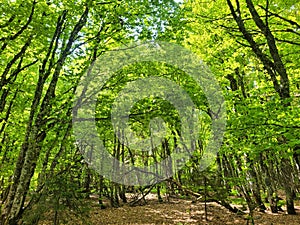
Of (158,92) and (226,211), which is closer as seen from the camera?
(158,92)

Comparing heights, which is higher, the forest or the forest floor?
the forest

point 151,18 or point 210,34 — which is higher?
point 210,34

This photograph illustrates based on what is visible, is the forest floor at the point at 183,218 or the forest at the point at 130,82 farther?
the forest floor at the point at 183,218

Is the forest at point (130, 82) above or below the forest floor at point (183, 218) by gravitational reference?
above

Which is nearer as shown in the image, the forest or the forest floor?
the forest

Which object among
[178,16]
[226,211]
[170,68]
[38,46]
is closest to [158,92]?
[170,68]

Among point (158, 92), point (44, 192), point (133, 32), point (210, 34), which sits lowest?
point (44, 192)

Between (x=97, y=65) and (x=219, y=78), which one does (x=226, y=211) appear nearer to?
(x=219, y=78)

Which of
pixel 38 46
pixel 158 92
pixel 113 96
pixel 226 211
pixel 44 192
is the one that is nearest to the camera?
pixel 44 192

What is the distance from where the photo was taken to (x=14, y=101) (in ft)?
33.2

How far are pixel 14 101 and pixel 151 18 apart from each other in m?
6.52

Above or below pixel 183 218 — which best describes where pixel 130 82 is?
above

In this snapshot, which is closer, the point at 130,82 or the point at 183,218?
the point at 130,82

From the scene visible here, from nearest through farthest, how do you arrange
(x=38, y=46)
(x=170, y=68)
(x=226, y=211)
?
(x=38, y=46)
(x=170, y=68)
(x=226, y=211)
